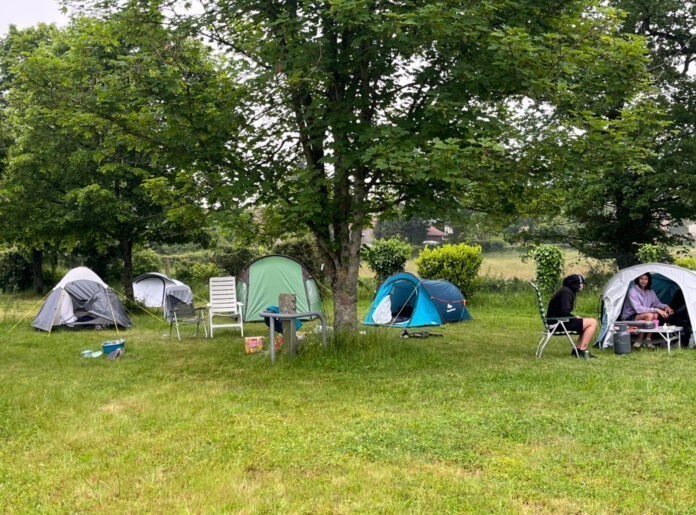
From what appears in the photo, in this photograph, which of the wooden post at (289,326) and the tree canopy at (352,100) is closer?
the tree canopy at (352,100)

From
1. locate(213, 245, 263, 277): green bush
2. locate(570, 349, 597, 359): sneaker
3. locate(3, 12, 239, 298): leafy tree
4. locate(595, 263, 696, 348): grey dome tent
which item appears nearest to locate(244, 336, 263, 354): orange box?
locate(3, 12, 239, 298): leafy tree

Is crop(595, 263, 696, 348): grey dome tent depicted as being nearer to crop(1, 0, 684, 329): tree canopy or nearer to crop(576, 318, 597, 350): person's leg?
crop(576, 318, 597, 350): person's leg

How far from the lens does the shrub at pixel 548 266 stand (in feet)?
42.6

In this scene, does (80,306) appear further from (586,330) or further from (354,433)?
(586,330)

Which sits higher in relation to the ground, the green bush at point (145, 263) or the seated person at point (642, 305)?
the green bush at point (145, 263)

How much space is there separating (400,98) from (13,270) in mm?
19570

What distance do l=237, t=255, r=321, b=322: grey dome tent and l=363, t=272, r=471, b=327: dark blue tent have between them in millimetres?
1667

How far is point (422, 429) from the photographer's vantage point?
429cm

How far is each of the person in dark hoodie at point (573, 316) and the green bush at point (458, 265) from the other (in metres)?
6.27

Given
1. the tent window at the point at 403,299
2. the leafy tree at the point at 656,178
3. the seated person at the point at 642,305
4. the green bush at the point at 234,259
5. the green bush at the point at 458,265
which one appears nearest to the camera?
the seated person at the point at 642,305

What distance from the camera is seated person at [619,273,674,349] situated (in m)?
8.00

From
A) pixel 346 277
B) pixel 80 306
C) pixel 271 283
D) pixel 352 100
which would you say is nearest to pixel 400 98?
pixel 352 100

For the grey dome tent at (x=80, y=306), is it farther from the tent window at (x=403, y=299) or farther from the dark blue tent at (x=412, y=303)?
the tent window at (x=403, y=299)

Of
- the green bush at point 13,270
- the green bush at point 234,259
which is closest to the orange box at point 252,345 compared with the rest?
the green bush at point 234,259
